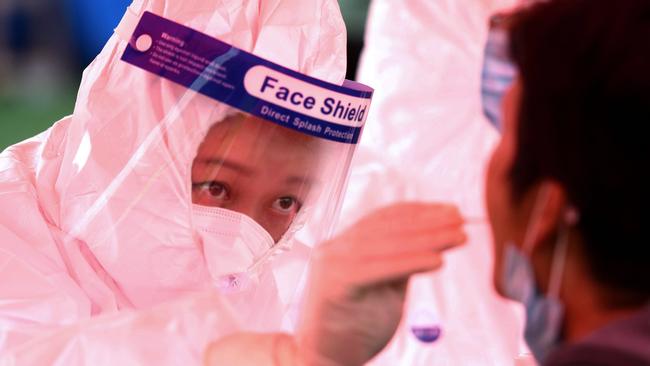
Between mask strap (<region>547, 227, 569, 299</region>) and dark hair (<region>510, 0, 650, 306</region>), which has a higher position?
dark hair (<region>510, 0, 650, 306</region>)

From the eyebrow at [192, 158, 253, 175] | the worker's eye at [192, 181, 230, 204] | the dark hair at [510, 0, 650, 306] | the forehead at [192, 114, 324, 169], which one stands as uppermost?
the dark hair at [510, 0, 650, 306]

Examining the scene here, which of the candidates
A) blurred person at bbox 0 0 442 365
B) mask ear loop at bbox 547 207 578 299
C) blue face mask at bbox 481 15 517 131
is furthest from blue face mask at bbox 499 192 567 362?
blurred person at bbox 0 0 442 365

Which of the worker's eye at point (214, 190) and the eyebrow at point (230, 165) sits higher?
the eyebrow at point (230, 165)

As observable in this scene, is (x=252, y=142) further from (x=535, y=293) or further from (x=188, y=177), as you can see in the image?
(x=535, y=293)

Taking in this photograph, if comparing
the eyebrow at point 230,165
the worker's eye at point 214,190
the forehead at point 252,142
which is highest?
the forehead at point 252,142

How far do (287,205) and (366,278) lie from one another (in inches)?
15.5

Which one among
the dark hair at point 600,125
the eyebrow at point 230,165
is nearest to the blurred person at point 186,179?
the eyebrow at point 230,165

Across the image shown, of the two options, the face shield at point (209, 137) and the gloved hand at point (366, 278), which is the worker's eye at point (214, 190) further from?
the gloved hand at point (366, 278)

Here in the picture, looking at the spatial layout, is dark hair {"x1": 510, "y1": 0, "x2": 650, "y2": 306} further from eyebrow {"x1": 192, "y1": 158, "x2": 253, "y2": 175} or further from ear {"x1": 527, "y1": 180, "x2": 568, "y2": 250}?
eyebrow {"x1": 192, "y1": 158, "x2": 253, "y2": 175}

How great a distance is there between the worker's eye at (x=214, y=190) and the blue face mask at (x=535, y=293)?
0.44 m

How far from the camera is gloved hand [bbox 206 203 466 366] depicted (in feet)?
2.15

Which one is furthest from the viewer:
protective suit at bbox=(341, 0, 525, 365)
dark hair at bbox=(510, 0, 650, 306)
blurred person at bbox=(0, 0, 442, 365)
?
protective suit at bbox=(341, 0, 525, 365)

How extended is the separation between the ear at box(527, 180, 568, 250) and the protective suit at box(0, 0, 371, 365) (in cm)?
40

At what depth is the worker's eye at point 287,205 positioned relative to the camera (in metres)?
1.04
